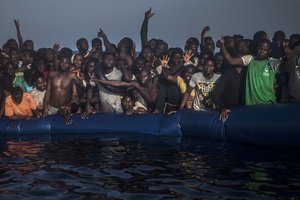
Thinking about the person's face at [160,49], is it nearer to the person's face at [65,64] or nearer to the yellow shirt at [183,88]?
the yellow shirt at [183,88]

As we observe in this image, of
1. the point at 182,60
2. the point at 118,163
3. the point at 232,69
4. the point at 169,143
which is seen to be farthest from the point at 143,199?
the point at 182,60

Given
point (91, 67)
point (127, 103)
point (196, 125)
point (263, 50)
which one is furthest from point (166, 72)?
point (263, 50)

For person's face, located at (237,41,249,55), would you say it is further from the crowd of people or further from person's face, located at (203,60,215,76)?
person's face, located at (203,60,215,76)

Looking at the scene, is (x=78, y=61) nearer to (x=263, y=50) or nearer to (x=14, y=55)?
(x=14, y=55)

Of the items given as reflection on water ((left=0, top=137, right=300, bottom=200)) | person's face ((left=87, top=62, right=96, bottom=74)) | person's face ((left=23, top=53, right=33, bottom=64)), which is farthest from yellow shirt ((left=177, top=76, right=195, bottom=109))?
person's face ((left=23, top=53, right=33, bottom=64))

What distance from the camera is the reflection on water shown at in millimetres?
4496

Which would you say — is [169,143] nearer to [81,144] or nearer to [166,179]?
[81,144]

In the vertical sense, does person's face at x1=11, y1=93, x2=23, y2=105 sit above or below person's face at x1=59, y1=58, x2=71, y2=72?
below

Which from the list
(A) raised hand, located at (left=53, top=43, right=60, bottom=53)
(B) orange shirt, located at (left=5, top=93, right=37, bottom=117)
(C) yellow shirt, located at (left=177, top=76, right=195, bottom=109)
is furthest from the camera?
(A) raised hand, located at (left=53, top=43, right=60, bottom=53)

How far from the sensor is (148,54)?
9.28 meters

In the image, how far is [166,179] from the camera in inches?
199

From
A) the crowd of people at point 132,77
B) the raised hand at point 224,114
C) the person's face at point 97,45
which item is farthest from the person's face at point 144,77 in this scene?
the person's face at point 97,45

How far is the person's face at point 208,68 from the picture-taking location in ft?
27.0

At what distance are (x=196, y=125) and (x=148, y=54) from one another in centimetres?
203
